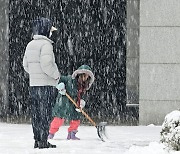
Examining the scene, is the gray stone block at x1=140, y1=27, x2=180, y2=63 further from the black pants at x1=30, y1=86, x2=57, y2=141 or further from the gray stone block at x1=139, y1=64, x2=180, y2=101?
the black pants at x1=30, y1=86, x2=57, y2=141

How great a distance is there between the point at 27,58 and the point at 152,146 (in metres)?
2.53

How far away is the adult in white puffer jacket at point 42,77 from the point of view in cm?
930

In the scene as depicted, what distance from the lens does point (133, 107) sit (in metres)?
19.5

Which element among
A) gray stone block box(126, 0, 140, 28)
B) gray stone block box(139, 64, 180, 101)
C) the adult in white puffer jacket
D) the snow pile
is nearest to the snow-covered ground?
the snow pile

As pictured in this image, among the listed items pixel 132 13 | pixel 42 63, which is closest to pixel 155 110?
pixel 42 63

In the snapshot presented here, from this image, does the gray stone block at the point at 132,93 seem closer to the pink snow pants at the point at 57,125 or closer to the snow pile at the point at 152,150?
the pink snow pants at the point at 57,125

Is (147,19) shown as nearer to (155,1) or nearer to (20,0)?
(155,1)

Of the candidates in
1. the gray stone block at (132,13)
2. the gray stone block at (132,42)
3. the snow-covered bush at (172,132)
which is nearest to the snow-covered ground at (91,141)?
the snow-covered bush at (172,132)

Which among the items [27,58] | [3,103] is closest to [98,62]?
[3,103]

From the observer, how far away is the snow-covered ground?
9.05 meters

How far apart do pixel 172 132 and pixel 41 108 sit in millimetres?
2377

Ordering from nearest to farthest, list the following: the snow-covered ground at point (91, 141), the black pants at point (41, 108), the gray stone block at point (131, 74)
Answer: the snow-covered ground at point (91, 141) < the black pants at point (41, 108) < the gray stone block at point (131, 74)

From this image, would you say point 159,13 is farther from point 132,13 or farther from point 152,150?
point 152,150

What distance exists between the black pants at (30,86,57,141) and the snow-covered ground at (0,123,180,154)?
32 cm
